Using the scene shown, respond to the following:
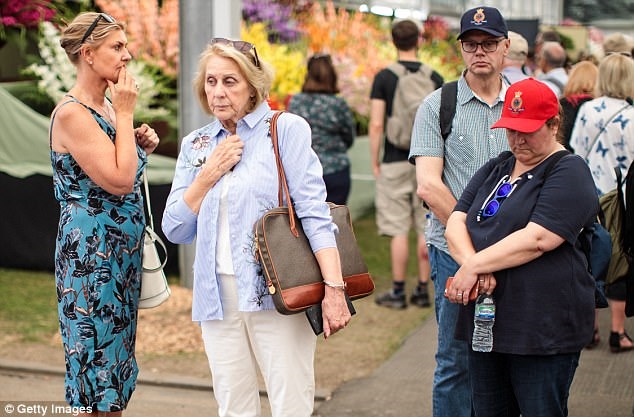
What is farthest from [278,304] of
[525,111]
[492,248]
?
[525,111]

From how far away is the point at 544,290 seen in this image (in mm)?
3379

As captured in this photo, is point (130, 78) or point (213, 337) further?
point (130, 78)

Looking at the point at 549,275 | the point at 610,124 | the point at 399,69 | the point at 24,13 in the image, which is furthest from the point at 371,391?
the point at 24,13

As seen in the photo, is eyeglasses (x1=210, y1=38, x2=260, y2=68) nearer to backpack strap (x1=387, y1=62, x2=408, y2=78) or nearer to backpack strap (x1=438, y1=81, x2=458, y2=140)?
backpack strap (x1=438, y1=81, x2=458, y2=140)

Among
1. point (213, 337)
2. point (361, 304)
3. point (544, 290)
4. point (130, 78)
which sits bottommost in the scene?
point (361, 304)

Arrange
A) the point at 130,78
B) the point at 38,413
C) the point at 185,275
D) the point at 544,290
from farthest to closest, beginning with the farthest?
the point at 185,275, the point at 38,413, the point at 130,78, the point at 544,290

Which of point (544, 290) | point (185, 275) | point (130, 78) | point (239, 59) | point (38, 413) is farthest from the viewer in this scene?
point (185, 275)

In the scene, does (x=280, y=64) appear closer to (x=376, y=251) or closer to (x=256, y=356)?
(x=376, y=251)

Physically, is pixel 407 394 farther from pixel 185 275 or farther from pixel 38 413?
pixel 185 275

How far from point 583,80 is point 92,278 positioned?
4.51 metres

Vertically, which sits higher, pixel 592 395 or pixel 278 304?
pixel 278 304

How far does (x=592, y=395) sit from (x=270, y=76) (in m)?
2.98

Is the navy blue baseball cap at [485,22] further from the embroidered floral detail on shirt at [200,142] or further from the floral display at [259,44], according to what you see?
the floral display at [259,44]

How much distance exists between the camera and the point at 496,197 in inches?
139
